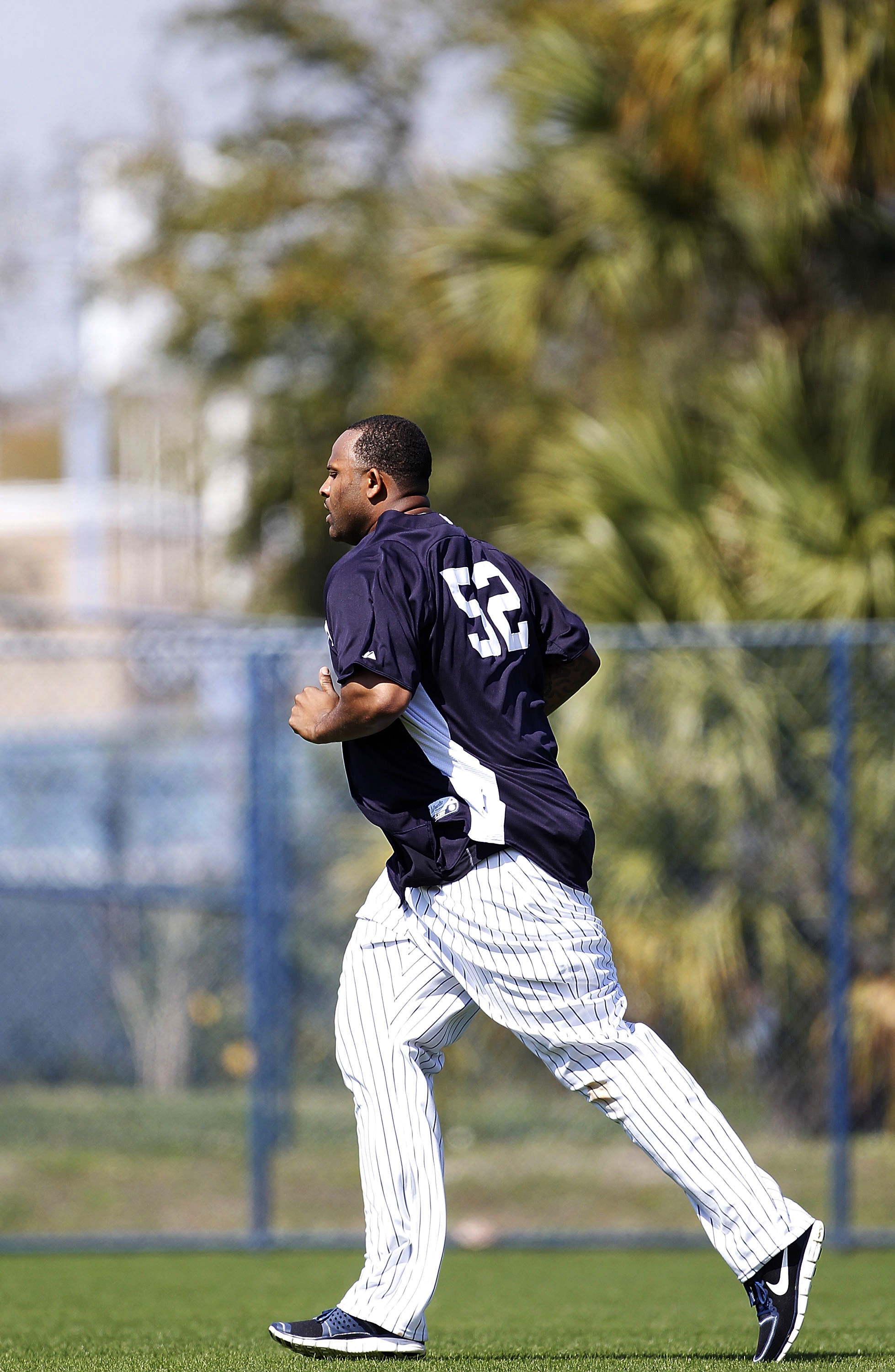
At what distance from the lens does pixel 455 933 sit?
11.7ft

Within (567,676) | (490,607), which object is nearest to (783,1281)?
(567,676)

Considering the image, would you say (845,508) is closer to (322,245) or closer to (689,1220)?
(689,1220)

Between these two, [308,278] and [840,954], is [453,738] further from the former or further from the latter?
[308,278]

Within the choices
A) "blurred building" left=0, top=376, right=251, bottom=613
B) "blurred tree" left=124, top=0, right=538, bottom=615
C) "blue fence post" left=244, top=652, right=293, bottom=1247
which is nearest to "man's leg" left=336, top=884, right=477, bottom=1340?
"blue fence post" left=244, top=652, right=293, bottom=1247

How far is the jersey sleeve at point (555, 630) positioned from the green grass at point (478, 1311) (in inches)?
57.5

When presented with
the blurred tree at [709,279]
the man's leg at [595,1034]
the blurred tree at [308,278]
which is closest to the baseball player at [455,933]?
the man's leg at [595,1034]

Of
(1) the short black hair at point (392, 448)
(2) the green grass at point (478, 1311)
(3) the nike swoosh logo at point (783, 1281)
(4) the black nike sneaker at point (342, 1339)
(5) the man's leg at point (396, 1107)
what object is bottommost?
(2) the green grass at point (478, 1311)

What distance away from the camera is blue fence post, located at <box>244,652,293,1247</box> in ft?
22.5

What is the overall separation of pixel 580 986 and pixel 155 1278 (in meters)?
3.16

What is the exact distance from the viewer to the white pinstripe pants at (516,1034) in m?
3.45

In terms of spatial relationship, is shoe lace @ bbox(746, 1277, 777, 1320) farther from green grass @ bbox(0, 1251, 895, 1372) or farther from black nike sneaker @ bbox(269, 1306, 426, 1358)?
black nike sneaker @ bbox(269, 1306, 426, 1358)

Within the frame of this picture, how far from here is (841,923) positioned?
21.9 ft

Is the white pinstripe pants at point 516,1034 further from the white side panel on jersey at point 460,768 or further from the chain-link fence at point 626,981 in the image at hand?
the chain-link fence at point 626,981

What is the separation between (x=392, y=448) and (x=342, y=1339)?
5.85 feet
